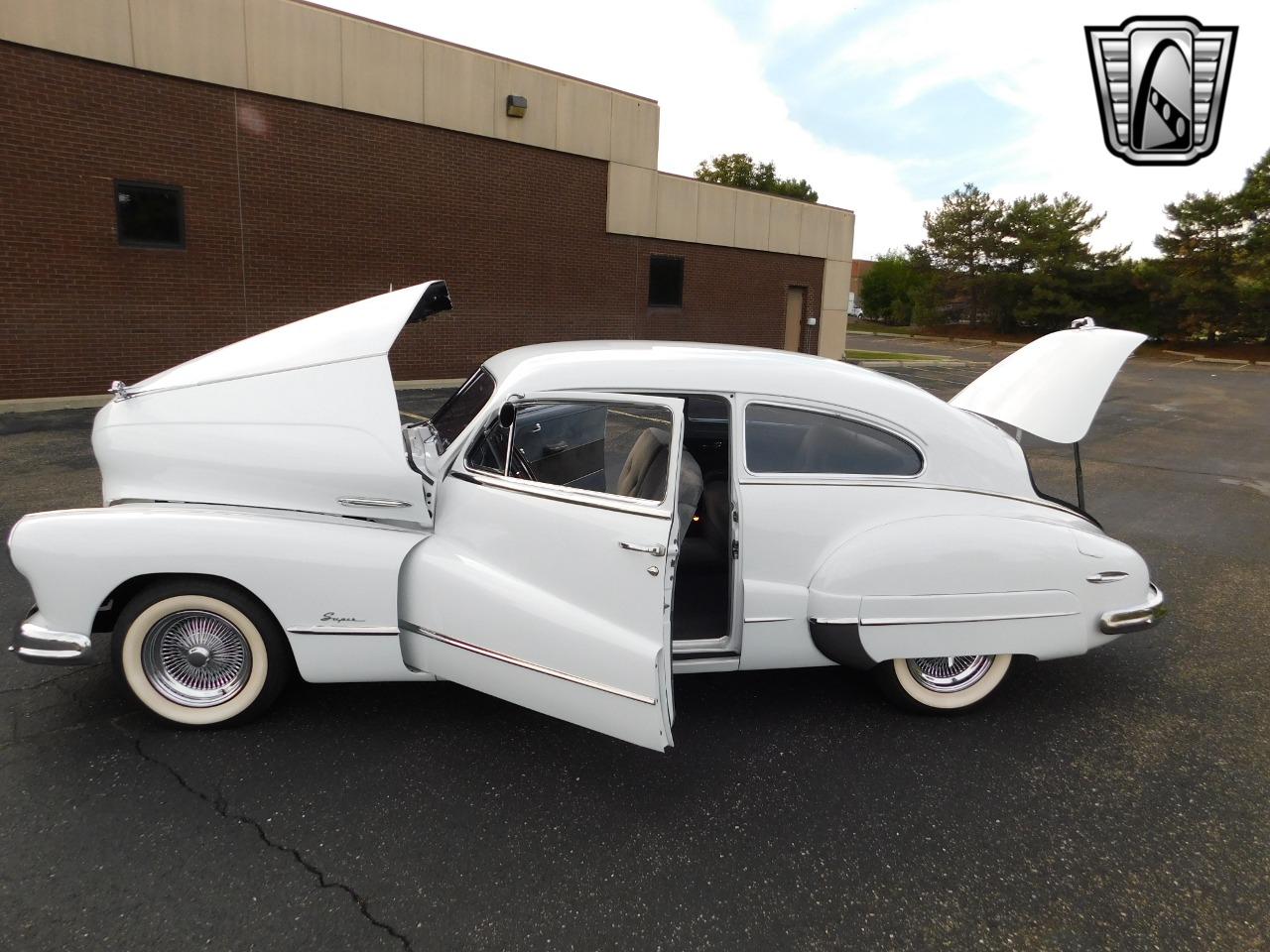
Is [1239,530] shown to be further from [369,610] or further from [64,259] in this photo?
[64,259]

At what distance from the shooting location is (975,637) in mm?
3639

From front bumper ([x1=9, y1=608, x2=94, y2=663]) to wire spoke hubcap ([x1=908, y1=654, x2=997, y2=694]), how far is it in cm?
359

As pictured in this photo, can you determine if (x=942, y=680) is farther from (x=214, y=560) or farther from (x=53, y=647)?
(x=53, y=647)

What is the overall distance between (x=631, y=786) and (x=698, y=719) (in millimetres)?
622

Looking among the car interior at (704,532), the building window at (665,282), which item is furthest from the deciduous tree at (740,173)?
the car interior at (704,532)

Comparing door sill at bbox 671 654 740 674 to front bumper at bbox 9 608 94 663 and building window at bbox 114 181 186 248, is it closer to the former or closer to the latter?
front bumper at bbox 9 608 94 663

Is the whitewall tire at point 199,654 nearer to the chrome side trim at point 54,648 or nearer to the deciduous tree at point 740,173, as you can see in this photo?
the chrome side trim at point 54,648

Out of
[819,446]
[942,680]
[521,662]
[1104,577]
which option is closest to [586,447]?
[819,446]

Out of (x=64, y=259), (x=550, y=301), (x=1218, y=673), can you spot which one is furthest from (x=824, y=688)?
(x=550, y=301)

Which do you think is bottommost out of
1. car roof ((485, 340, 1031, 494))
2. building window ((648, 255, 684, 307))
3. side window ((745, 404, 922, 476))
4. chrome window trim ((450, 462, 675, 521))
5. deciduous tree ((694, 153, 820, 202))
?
chrome window trim ((450, 462, 675, 521))

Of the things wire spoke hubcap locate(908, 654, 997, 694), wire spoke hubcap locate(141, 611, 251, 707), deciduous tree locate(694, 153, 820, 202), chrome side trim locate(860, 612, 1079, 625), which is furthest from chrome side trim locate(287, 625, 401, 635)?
deciduous tree locate(694, 153, 820, 202)

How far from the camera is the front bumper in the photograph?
→ 326 cm
